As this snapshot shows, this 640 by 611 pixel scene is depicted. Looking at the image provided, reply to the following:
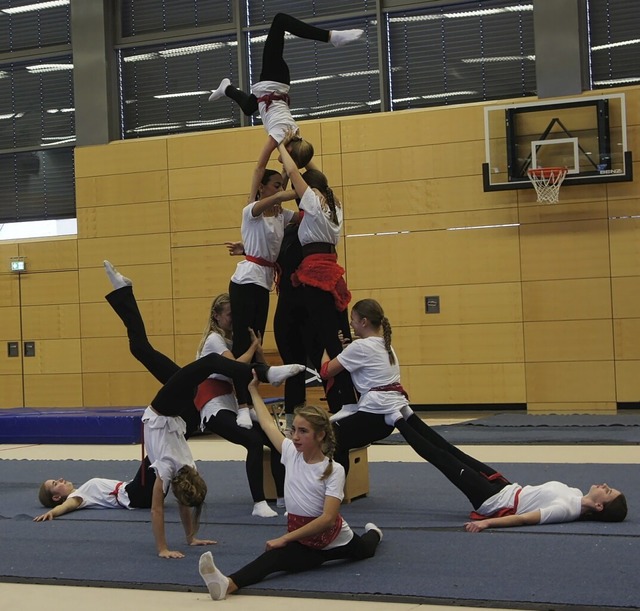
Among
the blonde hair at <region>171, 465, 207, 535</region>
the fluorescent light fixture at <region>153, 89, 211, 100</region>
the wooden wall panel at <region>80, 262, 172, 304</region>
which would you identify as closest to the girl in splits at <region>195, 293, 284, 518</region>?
the blonde hair at <region>171, 465, 207, 535</region>

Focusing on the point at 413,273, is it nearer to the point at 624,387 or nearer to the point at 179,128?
the point at 624,387

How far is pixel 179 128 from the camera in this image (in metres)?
13.3

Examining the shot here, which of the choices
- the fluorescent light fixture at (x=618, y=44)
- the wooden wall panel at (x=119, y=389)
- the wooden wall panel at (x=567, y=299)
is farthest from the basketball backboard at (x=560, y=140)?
the wooden wall panel at (x=119, y=389)

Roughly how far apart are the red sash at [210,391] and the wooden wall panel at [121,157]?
7403 mm

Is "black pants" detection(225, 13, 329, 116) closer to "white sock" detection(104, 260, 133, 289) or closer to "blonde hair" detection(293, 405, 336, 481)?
"white sock" detection(104, 260, 133, 289)

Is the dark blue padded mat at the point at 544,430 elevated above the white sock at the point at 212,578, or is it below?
below

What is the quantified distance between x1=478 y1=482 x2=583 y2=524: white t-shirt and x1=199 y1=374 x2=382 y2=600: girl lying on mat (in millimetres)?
974

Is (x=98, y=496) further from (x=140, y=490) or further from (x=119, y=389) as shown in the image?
(x=119, y=389)

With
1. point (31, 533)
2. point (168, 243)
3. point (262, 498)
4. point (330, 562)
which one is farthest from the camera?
point (168, 243)

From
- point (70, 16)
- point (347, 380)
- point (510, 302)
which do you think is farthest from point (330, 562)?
point (70, 16)

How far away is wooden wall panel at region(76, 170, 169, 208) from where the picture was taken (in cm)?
1291

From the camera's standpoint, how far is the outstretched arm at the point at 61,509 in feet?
18.9

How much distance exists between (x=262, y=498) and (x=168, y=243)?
755cm

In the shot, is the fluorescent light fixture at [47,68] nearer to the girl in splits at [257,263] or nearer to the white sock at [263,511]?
the girl in splits at [257,263]
